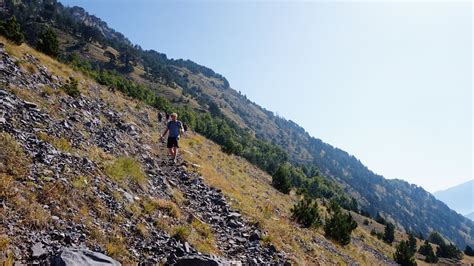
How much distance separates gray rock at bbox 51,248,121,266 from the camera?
690 cm

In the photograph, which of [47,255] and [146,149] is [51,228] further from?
[146,149]

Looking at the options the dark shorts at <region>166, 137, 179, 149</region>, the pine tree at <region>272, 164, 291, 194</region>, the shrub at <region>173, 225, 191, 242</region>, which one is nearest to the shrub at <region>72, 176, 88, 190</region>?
the shrub at <region>173, 225, 191, 242</region>

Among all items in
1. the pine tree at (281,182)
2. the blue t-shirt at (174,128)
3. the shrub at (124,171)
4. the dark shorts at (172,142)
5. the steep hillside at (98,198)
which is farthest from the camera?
the pine tree at (281,182)

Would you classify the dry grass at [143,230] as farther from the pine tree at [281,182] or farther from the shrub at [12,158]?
the pine tree at [281,182]

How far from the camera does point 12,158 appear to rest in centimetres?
961

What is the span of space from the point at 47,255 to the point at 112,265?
1.43 metres

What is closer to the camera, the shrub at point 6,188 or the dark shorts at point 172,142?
the shrub at point 6,188

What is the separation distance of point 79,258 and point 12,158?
14.8 ft

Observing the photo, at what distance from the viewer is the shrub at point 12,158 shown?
9.09m

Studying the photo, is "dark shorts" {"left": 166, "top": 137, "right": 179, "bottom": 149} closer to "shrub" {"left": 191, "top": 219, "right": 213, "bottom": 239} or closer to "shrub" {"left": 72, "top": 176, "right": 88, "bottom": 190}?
"shrub" {"left": 191, "top": 219, "right": 213, "bottom": 239}

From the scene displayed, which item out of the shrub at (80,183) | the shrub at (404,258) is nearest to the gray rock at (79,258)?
the shrub at (80,183)

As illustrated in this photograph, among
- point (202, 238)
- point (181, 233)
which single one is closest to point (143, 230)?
point (181, 233)

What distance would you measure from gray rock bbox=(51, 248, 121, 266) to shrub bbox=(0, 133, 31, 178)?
333cm

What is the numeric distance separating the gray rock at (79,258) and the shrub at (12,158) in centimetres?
333
